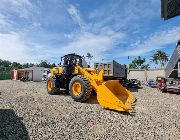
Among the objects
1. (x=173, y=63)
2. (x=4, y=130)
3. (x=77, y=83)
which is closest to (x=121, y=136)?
(x=4, y=130)

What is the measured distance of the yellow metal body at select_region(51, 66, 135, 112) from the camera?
845 centimetres

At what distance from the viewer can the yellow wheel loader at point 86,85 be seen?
8727 millimetres

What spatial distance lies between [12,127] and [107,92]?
13.7 feet

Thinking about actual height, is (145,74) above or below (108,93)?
above

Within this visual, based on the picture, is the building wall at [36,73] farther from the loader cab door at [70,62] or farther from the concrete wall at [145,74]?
the loader cab door at [70,62]

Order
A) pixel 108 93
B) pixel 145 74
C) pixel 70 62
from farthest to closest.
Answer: pixel 145 74
pixel 70 62
pixel 108 93

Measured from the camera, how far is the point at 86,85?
9969mm

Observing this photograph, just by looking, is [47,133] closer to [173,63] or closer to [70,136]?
[70,136]

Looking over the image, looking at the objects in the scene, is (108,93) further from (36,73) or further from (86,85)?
(36,73)

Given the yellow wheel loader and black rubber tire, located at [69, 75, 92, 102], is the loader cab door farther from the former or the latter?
black rubber tire, located at [69, 75, 92, 102]

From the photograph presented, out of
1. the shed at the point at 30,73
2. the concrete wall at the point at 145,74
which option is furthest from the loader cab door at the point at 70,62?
the shed at the point at 30,73

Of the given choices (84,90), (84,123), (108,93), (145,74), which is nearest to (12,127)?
(84,123)

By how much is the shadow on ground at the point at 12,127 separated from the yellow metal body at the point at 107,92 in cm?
358

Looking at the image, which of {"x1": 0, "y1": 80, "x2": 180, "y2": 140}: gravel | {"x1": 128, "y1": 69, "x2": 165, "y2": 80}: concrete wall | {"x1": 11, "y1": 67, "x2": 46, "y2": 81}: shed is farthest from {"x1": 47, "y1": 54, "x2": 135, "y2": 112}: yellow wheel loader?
{"x1": 11, "y1": 67, "x2": 46, "y2": 81}: shed
